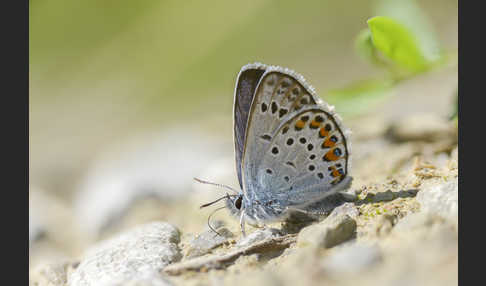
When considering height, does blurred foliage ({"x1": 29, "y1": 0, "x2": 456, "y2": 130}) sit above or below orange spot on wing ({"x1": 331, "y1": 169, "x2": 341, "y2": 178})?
above

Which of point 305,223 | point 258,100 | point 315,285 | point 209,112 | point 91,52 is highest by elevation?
point 91,52

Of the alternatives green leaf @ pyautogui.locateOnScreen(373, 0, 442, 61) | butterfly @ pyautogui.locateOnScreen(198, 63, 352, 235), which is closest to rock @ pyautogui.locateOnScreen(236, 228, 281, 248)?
butterfly @ pyautogui.locateOnScreen(198, 63, 352, 235)

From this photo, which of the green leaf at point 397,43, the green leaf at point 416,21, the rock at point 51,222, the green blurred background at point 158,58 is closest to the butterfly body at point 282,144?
the green leaf at point 397,43

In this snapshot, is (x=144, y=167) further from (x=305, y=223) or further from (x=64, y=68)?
(x=64, y=68)

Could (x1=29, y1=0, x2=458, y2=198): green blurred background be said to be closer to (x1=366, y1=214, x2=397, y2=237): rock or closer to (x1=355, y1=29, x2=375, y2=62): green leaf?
(x1=355, y1=29, x2=375, y2=62): green leaf

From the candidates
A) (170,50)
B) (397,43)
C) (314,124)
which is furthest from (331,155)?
(170,50)

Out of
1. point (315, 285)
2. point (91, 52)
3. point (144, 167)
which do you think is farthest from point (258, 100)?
point (91, 52)
